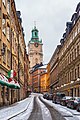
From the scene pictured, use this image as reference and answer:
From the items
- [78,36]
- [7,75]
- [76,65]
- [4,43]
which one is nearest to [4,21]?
[4,43]

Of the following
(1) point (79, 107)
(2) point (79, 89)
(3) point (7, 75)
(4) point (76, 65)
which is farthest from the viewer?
(4) point (76, 65)

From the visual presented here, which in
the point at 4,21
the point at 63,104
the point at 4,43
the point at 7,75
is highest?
the point at 4,21

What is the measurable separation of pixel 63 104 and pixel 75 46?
604 inches

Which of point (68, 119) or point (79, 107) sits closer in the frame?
point (68, 119)

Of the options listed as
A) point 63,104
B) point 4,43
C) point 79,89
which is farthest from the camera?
point 79,89

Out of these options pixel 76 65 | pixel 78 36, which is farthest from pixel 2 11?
pixel 76 65

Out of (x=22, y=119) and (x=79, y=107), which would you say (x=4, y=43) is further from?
(x=22, y=119)

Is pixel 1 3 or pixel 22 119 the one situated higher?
pixel 1 3

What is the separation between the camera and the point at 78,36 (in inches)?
2096

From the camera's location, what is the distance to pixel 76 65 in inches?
2237

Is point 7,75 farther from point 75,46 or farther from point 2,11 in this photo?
point 75,46

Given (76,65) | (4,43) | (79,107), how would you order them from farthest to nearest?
(76,65)
(4,43)
(79,107)

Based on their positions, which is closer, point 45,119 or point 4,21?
point 45,119

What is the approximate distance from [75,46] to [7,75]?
21.0 meters
